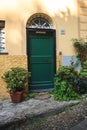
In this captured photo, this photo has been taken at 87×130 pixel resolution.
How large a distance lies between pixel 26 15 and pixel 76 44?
80.5 inches

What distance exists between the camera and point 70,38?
9.86 meters

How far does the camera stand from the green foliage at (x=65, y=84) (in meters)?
8.52

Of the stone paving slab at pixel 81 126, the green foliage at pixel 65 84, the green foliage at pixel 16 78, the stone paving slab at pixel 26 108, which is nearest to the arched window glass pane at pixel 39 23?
the green foliage at pixel 65 84

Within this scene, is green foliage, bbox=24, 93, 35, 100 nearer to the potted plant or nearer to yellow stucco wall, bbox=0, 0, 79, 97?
the potted plant

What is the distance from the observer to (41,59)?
9.58 meters

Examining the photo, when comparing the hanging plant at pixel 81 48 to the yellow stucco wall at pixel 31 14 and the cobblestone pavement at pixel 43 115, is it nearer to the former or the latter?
the yellow stucco wall at pixel 31 14

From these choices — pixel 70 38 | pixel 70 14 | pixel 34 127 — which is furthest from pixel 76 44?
pixel 34 127

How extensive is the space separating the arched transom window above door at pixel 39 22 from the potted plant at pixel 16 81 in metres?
1.78

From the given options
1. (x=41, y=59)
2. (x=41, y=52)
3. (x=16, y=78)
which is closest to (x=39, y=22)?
(x=41, y=52)

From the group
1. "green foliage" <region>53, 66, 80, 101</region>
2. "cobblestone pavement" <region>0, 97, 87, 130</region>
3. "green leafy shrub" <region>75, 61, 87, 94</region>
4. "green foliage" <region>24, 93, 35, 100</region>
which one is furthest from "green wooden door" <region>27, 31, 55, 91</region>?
"cobblestone pavement" <region>0, 97, 87, 130</region>

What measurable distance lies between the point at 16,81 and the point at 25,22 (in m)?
2.12

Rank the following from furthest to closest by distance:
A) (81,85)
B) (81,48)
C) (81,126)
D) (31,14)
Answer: (81,48)
(31,14)
(81,85)
(81,126)

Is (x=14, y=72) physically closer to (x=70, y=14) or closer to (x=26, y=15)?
(x=26, y=15)

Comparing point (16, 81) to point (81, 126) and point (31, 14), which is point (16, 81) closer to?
point (31, 14)
